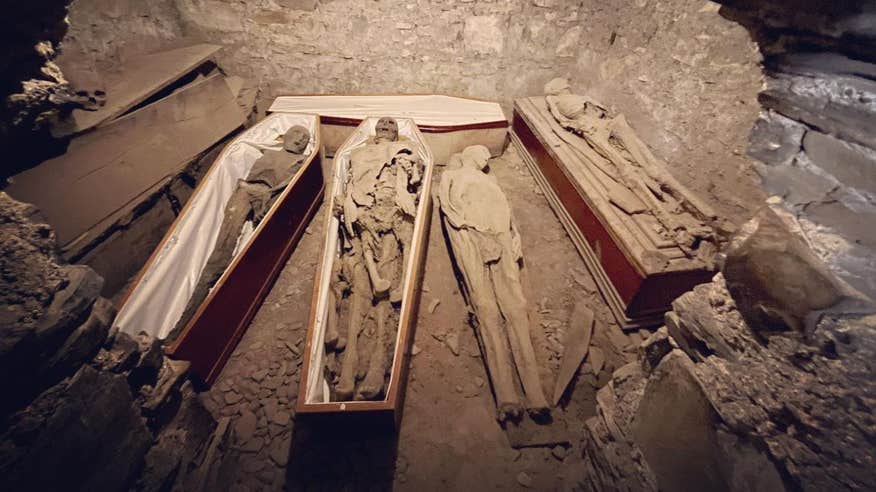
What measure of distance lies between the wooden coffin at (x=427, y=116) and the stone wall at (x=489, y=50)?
413 mm

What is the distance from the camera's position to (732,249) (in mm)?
1312

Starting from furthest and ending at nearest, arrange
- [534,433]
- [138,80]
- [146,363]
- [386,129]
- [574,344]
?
[386,129] → [138,80] → [574,344] → [534,433] → [146,363]

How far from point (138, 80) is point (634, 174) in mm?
4921

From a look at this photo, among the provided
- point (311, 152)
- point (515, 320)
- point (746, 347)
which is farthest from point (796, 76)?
point (311, 152)

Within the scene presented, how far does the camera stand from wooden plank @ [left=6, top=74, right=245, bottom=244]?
2580 mm

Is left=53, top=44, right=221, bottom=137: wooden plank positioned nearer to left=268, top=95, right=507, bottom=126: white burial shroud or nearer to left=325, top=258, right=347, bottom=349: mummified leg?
left=268, top=95, right=507, bottom=126: white burial shroud

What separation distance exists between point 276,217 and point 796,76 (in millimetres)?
3434

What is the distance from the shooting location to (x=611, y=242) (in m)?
3.07

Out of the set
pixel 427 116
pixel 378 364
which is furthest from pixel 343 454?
pixel 427 116

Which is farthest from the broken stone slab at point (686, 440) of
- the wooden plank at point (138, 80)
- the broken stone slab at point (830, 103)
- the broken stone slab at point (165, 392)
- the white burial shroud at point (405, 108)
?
the wooden plank at point (138, 80)

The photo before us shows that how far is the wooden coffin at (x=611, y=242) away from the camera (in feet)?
8.95

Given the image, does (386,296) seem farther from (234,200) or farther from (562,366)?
(234,200)

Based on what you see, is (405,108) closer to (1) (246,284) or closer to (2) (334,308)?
(1) (246,284)

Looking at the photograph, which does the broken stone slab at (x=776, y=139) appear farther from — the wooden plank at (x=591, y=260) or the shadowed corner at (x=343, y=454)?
the shadowed corner at (x=343, y=454)
